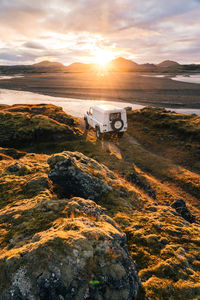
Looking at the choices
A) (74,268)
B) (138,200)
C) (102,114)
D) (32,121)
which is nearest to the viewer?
(74,268)

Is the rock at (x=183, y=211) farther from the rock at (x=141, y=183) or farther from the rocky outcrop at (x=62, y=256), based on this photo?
the rocky outcrop at (x=62, y=256)

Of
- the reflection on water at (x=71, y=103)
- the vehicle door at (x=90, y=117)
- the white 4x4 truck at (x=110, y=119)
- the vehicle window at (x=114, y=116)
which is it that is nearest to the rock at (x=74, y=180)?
the white 4x4 truck at (x=110, y=119)

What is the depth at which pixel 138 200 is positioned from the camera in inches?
365

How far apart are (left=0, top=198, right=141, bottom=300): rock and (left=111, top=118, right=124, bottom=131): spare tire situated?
15.5 metres

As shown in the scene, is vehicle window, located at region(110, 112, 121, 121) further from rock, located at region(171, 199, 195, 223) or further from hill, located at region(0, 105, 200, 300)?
rock, located at region(171, 199, 195, 223)

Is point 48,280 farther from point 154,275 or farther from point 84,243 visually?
point 154,275

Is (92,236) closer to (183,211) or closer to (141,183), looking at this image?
(183,211)

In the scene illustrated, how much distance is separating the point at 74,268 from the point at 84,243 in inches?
21.0

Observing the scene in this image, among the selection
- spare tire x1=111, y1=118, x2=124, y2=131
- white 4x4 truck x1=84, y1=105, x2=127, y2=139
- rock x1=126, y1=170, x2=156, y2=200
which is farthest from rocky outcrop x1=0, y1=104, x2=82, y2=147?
rock x1=126, y1=170, x2=156, y2=200

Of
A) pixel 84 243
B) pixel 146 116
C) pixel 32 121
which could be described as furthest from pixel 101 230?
pixel 146 116

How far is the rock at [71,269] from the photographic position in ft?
10.3

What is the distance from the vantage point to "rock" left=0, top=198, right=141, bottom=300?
3137 millimetres

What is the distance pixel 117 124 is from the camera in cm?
1912

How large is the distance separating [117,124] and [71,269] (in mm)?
Result: 16771
